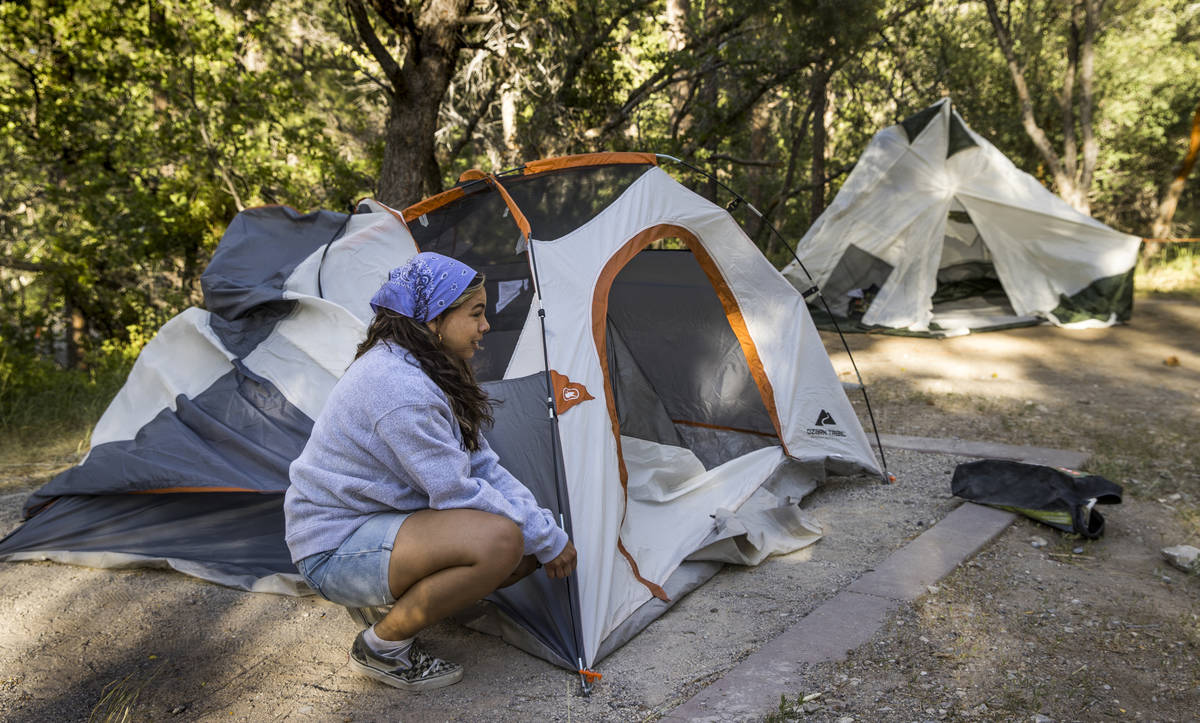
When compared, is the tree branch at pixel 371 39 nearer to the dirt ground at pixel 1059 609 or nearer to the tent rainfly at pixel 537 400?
the tent rainfly at pixel 537 400

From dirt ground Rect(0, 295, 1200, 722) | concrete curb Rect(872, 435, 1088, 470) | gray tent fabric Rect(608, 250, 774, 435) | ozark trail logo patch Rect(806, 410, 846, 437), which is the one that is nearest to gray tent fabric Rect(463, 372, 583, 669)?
dirt ground Rect(0, 295, 1200, 722)

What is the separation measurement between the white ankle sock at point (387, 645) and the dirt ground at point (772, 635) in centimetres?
15

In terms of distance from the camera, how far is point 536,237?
348 cm

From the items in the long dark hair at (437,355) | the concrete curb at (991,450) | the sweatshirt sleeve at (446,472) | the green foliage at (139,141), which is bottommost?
the concrete curb at (991,450)

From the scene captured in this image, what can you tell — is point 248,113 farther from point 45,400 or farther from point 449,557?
point 449,557

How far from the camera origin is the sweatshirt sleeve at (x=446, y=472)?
2285mm

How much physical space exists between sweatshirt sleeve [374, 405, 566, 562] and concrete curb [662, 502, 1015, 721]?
639 millimetres

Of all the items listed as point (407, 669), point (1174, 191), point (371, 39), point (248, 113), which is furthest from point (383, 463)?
point (1174, 191)

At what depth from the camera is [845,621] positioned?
116 inches

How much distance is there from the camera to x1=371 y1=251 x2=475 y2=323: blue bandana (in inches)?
94.4

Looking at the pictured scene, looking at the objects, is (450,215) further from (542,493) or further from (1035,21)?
(1035,21)

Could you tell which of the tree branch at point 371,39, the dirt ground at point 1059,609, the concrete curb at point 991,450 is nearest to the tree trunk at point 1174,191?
the dirt ground at point 1059,609

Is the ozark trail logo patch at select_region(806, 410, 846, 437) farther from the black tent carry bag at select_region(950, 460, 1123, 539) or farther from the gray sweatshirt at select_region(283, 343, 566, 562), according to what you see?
the gray sweatshirt at select_region(283, 343, 566, 562)

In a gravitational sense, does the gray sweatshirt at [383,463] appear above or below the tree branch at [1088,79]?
below
